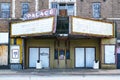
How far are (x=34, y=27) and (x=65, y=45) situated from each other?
17.3 ft

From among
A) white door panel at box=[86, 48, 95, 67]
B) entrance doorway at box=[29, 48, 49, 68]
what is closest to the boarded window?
entrance doorway at box=[29, 48, 49, 68]

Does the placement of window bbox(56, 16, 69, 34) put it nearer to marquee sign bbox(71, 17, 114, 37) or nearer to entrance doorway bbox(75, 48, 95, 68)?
marquee sign bbox(71, 17, 114, 37)

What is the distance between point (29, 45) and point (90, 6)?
8246 mm

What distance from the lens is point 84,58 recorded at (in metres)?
35.2

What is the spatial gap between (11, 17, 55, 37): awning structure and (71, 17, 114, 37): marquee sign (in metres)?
2.25

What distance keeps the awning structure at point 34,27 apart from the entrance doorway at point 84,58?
20.6 feet

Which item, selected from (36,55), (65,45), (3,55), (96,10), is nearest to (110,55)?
(65,45)

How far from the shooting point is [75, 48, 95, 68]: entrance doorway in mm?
35188

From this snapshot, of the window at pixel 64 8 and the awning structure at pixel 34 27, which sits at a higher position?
the window at pixel 64 8

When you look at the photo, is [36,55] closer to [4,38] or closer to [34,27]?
[4,38]

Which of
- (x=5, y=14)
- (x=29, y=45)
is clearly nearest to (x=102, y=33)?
(x=29, y=45)

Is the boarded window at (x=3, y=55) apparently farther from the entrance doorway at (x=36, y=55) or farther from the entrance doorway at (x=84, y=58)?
the entrance doorway at (x=84, y=58)

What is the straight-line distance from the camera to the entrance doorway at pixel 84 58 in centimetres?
3519

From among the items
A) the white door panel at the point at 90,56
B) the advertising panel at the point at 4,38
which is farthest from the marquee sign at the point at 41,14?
the white door panel at the point at 90,56
